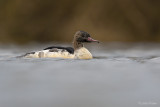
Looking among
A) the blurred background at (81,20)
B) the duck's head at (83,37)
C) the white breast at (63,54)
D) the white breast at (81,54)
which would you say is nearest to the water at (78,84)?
the white breast at (63,54)

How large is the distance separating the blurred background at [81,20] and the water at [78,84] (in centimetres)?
2198

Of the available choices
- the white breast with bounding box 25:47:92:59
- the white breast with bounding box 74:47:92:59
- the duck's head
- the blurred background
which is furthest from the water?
the blurred background

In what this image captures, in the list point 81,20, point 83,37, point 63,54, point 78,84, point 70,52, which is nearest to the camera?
point 78,84

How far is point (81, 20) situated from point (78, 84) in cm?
2742

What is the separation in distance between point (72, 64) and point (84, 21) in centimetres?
2414

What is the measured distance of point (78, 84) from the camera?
24.9 feet

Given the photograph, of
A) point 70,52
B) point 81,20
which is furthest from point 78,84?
point 81,20

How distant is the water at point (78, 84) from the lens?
6.25 meters

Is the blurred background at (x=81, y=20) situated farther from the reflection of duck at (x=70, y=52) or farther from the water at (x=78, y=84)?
the water at (x=78, y=84)

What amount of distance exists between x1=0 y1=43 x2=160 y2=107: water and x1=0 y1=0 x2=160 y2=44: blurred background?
22.0 m

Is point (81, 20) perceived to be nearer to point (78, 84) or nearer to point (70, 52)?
point (70, 52)

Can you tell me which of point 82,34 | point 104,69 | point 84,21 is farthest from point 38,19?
point 104,69

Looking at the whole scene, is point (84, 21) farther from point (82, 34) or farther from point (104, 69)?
point (104, 69)

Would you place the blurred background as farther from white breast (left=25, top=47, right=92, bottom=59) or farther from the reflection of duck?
white breast (left=25, top=47, right=92, bottom=59)
